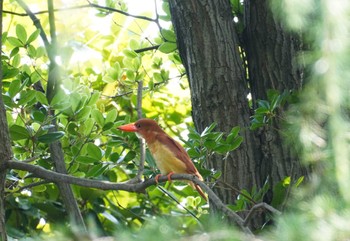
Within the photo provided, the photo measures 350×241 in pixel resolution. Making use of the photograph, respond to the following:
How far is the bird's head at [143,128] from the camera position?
12.4 ft

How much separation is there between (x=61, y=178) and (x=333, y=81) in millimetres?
1596

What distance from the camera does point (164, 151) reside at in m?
3.98

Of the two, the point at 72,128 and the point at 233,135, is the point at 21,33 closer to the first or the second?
the point at 72,128

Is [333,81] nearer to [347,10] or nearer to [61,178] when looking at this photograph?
[347,10]

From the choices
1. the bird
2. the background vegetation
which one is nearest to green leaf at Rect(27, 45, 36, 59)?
the background vegetation

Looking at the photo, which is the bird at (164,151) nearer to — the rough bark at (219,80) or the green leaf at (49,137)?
the rough bark at (219,80)

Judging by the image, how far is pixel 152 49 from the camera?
15.0 feet

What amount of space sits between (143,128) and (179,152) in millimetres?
213

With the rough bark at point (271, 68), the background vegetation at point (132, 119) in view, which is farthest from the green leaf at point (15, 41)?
the rough bark at point (271, 68)

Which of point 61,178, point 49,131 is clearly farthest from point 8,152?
point 49,131

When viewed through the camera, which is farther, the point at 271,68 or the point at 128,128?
the point at 128,128

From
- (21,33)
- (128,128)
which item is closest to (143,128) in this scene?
(128,128)

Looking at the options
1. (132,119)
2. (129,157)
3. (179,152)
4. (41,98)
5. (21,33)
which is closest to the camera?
(41,98)

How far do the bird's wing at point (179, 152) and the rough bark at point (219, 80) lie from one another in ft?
0.31
